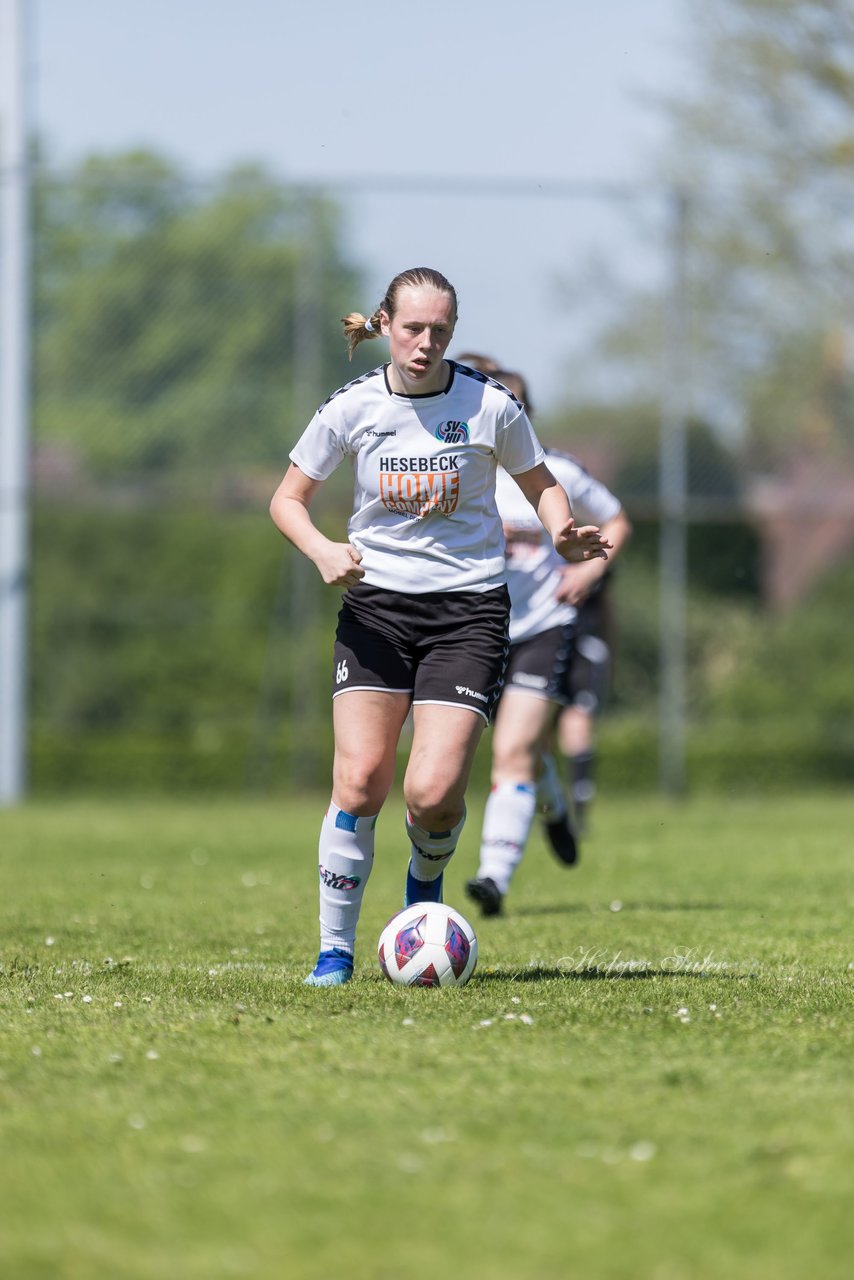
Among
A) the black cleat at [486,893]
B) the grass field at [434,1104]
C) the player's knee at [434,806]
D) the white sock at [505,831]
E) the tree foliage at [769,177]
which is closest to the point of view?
the grass field at [434,1104]

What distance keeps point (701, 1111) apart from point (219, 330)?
15.5 metres

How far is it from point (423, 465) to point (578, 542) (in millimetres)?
561

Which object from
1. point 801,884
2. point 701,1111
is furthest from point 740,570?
point 701,1111

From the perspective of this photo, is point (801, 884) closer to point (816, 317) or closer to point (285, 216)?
point (285, 216)

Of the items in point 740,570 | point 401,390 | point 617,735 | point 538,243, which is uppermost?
point 538,243

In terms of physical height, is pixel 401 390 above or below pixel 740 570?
above

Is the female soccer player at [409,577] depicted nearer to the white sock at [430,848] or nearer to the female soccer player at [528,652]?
the white sock at [430,848]

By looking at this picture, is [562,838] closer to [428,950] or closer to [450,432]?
[428,950]

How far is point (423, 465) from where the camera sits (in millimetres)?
5648

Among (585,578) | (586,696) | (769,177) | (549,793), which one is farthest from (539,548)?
(769,177)

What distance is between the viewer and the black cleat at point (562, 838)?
9391mm

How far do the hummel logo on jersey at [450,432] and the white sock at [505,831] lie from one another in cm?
259

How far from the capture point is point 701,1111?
3770mm

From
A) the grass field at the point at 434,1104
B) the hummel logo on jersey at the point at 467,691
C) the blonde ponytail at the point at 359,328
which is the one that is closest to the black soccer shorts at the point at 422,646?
the hummel logo on jersey at the point at 467,691
